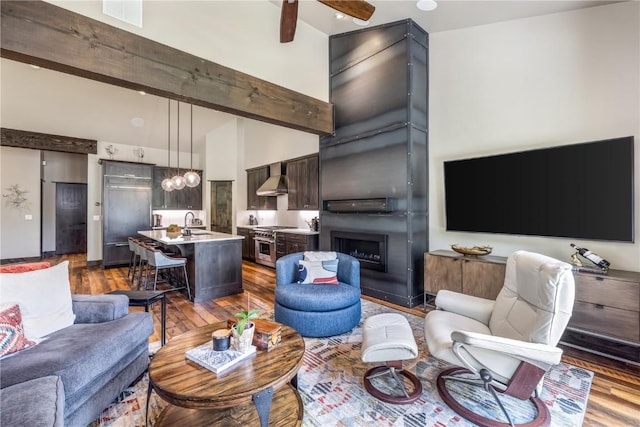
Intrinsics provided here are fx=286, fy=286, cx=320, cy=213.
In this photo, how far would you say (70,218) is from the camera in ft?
28.1

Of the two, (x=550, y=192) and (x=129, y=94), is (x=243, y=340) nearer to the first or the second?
(x=550, y=192)

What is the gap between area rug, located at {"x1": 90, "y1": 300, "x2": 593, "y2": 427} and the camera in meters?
1.82

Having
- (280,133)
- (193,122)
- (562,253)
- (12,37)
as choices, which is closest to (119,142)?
(193,122)

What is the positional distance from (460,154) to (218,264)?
12.7 feet

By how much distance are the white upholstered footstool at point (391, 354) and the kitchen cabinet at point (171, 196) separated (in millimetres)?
7369

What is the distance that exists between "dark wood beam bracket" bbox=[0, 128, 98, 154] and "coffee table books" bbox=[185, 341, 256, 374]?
753cm

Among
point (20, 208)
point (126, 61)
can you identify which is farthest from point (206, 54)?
point (20, 208)

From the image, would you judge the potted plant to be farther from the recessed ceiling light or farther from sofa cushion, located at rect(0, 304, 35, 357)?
the recessed ceiling light

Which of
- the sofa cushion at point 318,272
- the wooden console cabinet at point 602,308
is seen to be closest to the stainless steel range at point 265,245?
the sofa cushion at point 318,272

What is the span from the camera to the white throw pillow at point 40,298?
1.91 metres

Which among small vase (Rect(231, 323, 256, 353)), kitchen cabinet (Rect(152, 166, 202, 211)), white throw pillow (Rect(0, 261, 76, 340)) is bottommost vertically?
small vase (Rect(231, 323, 256, 353))

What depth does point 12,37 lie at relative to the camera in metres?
2.23

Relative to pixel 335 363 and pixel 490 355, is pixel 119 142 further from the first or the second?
pixel 490 355

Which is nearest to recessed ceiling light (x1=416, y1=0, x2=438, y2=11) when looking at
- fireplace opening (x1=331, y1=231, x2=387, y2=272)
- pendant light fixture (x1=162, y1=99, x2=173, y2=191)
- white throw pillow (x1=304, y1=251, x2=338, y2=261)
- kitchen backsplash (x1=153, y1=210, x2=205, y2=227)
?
fireplace opening (x1=331, y1=231, x2=387, y2=272)
